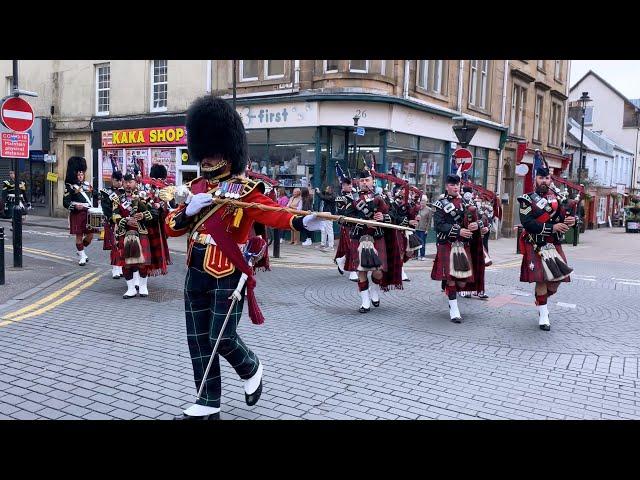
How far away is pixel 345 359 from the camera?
5.86 m

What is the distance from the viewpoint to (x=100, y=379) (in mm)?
5016

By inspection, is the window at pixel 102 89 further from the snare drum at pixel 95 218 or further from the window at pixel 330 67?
the snare drum at pixel 95 218

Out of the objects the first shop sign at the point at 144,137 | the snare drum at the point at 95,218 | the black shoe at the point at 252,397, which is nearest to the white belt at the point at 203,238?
the black shoe at the point at 252,397

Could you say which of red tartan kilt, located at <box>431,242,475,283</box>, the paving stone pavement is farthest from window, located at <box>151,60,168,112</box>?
red tartan kilt, located at <box>431,242,475,283</box>

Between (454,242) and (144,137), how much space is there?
640 inches

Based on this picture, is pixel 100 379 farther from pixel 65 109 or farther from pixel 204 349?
pixel 65 109

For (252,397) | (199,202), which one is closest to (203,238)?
(199,202)

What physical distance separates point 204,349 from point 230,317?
354 millimetres

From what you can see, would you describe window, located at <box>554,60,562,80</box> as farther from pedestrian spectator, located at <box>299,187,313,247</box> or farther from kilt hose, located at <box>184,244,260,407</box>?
kilt hose, located at <box>184,244,260,407</box>

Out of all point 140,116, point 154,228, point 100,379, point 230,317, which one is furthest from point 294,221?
point 140,116

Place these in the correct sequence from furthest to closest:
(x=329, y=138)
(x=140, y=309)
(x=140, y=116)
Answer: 1. (x=140, y=116)
2. (x=329, y=138)
3. (x=140, y=309)

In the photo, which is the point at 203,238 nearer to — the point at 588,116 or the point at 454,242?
the point at 454,242

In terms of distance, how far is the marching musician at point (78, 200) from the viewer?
11578 mm
